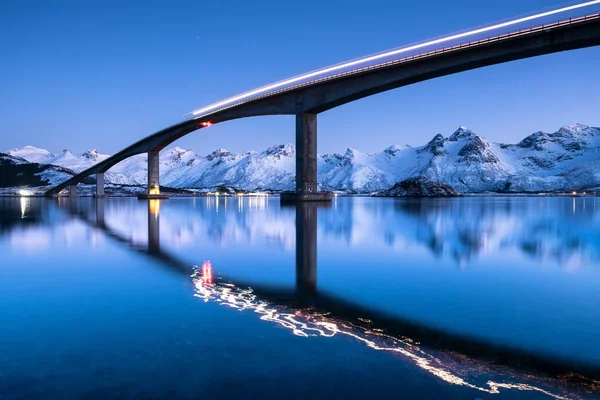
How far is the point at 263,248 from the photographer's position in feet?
47.5

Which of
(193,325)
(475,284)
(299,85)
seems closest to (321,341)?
(193,325)

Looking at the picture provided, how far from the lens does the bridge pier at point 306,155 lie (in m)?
54.4

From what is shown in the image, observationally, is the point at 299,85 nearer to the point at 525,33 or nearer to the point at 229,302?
the point at 525,33

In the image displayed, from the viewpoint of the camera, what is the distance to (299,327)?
5680 mm

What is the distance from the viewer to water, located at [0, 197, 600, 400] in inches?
159

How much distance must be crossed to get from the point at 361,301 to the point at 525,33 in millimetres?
35969

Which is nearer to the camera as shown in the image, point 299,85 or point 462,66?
point 462,66

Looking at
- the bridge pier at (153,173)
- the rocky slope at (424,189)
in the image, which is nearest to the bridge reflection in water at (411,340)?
the bridge pier at (153,173)

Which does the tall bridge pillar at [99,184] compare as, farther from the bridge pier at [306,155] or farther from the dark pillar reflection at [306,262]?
the dark pillar reflection at [306,262]

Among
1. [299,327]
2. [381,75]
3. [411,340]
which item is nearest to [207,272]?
[299,327]

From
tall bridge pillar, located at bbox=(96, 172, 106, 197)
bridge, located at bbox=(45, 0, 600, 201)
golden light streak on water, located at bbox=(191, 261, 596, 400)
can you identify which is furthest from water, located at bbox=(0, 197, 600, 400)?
tall bridge pillar, located at bbox=(96, 172, 106, 197)

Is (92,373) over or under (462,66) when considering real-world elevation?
under

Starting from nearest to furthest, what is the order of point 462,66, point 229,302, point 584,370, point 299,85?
point 584,370 < point 229,302 < point 462,66 < point 299,85

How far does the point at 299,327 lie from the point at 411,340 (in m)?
1.42
